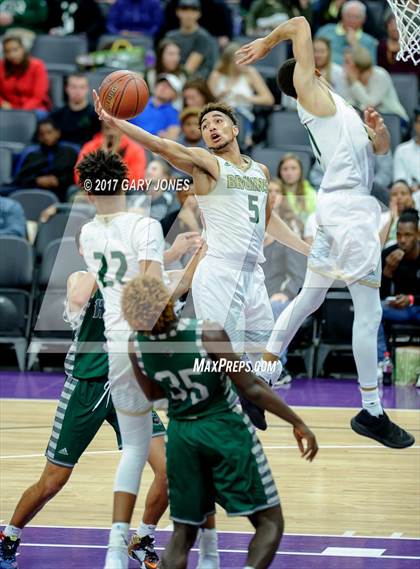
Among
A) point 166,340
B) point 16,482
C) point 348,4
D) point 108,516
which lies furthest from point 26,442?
point 348,4

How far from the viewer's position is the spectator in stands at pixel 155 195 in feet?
38.3

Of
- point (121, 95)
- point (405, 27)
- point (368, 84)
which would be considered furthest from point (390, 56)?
point (121, 95)

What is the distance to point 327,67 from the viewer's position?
44.0ft

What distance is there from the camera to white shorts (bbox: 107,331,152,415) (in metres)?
6.19

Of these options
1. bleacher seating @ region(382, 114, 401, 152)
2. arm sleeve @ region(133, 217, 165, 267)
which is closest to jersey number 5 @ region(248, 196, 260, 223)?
arm sleeve @ region(133, 217, 165, 267)

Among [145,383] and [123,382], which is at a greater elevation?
[145,383]

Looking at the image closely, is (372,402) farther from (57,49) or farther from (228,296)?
(57,49)

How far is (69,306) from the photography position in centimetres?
673

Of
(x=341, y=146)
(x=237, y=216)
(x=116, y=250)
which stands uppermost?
(x=341, y=146)

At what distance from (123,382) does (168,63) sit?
8372 mm

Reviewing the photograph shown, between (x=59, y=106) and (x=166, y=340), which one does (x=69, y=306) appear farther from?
(x=59, y=106)

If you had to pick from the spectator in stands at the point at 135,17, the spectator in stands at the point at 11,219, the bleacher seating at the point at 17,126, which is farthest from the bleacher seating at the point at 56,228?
the spectator in stands at the point at 135,17

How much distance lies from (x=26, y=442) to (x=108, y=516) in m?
2.07

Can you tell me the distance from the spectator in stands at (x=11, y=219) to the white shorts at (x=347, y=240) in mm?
5514
